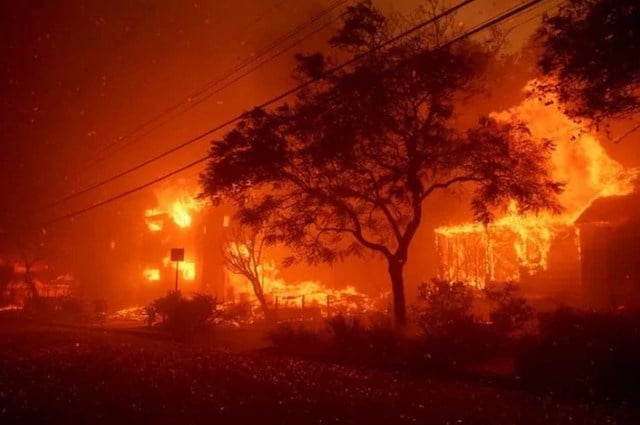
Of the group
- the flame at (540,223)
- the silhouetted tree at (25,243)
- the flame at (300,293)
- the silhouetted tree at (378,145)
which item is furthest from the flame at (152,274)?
the silhouetted tree at (378,145)

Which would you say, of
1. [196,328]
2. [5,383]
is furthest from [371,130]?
[196,328]

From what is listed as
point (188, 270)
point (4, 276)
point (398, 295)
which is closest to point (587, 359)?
point (398, 295)

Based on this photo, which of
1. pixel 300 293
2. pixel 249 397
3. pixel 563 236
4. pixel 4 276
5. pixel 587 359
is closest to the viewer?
pixel 249 397

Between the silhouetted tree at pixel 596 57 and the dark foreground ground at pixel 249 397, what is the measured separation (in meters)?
6.91

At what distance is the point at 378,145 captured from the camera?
15.1 m

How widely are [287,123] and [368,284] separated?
29.8 meters

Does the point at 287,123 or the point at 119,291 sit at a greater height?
the point at 287,123

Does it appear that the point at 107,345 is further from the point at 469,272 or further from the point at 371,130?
the point at 469,272

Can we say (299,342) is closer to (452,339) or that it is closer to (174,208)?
(452,339)

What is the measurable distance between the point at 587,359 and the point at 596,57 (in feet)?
20.7

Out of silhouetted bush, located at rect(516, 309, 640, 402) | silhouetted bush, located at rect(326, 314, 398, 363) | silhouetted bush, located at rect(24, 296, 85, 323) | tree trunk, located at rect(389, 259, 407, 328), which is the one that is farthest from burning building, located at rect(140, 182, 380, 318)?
silhouetted bush, located at rect(516, 309, 640, 402)

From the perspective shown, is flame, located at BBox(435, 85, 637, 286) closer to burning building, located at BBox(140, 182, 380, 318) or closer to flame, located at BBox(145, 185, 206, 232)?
burning building, located at BBox(140, 182, 380, 318)

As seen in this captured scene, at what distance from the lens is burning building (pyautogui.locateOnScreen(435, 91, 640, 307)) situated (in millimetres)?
21953

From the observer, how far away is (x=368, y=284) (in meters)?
43.4
